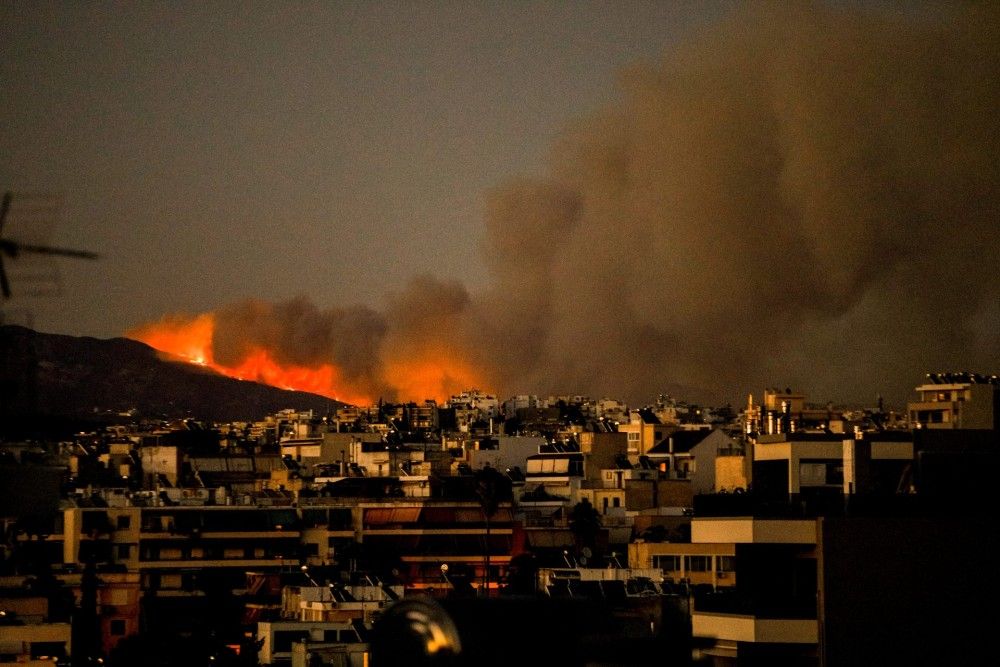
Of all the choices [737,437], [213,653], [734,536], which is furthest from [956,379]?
[734,536]

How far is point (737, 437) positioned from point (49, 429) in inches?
3158

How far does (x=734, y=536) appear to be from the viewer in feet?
58.1

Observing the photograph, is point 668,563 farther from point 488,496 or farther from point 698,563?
point 488,496

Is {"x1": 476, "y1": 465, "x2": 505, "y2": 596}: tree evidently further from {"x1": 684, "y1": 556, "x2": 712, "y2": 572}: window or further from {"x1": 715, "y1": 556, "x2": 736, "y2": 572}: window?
{"x1": 715, "y1": 556, "x2": 736, "y2": 572}: window

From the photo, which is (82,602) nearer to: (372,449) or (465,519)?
(465,519)

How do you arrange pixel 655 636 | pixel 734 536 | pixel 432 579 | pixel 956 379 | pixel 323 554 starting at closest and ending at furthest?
pixel 655 636, pixel 734 536, pixel 432 579, pixel 323 554, pixel 956 379

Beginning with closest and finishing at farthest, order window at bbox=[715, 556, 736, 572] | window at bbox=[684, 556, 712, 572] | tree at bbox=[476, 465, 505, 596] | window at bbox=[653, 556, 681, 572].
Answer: window at bbox=[715, 556, 736, 572] → window at bbox=[684, 556, 712, 572] → window at bbox=[653, 556, 681, 572] → tree at bbox=[476, 465, 505, 596]

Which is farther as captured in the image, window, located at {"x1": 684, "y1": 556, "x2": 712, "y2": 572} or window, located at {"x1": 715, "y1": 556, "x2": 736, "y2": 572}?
window, located at {"x1": 684, "y1": 556, "x2": 712, "y2": 572}

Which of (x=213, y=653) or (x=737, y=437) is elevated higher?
(x=737, y=437)

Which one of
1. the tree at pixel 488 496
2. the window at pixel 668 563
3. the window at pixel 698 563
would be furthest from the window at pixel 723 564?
the tree at pixel 488 496

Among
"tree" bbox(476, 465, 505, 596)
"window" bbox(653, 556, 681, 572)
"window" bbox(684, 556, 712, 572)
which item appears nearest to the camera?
"window" bbox(684, 556, 712, 572)

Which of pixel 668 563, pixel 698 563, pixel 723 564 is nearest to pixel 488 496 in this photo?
pixel 668 563

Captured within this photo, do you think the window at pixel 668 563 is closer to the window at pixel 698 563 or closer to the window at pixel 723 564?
the window at pixel 698 563

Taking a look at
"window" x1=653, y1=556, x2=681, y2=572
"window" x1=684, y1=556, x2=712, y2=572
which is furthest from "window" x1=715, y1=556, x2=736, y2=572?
"window" x1=653, y1=556, x2=681, y2=572
